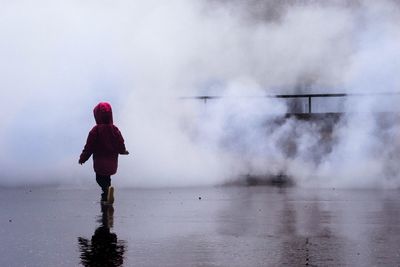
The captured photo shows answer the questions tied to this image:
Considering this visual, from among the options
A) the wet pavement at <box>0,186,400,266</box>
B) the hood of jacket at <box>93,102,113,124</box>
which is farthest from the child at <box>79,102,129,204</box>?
the wet pavement at <box>0,186,400,266</box>

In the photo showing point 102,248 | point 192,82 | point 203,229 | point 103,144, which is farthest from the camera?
point 192,82

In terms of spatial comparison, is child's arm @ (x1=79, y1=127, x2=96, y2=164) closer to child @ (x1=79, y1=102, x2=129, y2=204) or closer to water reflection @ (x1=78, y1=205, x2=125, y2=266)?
child @ (x1=79, y1=102, x2=129, y2=204)

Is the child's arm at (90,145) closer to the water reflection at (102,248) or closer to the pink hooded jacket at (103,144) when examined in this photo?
the pink hooded jacket at (103,144)

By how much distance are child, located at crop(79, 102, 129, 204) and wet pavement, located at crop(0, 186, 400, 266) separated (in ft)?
1.25

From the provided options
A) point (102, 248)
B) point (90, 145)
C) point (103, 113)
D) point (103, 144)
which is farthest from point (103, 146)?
point (102, 248)

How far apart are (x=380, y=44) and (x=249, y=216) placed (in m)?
6.56

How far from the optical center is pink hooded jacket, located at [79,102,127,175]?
9.55 m

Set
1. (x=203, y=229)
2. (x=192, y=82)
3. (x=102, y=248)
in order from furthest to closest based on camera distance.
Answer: (x=192, y=82) → (x=203, y=229) → (x=102, y=248)

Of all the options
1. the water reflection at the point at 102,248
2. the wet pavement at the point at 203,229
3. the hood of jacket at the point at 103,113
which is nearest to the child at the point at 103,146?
the hood of jacket at the point at 103,113

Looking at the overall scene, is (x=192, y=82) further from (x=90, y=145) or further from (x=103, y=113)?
(x=90, y=145)

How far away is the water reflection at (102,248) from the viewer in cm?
524

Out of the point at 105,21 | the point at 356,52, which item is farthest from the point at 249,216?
the point at 105,21

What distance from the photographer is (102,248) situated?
5809 millimetres

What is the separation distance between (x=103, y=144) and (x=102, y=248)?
3837 millimetres
